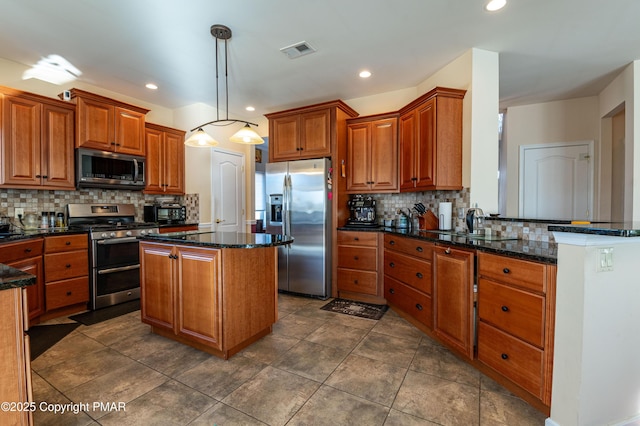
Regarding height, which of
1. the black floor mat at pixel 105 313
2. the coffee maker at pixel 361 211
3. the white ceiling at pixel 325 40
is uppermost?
the white ceiling at pixel 325 40

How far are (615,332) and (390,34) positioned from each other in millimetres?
2638

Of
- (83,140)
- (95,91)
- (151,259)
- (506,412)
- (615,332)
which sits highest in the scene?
(95,91)

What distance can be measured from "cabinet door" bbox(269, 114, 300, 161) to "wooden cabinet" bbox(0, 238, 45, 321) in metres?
2.74

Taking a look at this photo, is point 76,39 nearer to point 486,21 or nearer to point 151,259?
point 151,259

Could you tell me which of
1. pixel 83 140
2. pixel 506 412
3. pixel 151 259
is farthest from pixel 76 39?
pixel 506 412

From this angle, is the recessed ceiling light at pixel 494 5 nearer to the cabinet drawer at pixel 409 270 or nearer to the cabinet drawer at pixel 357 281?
the cabinet drawer at pixel 409 270

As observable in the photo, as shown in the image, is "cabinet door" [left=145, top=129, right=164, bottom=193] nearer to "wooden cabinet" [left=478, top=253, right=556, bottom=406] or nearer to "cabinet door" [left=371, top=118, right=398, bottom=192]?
"cabinet door" [left=371, top=118, right=398, bottom=192]

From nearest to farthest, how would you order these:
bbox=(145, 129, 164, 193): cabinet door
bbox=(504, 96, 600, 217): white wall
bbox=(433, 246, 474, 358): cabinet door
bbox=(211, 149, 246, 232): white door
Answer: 1. bbox=(433, 246, 474, 358): cabinet door
2. bbox=(504, 96, 600, 217): white wall
3. bbox=(145, 129, 164, 193): cabinet door
4. bbox=(211, 149, 246, 232): white door

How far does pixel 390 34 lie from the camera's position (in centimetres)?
259

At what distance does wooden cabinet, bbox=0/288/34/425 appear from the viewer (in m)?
1.11

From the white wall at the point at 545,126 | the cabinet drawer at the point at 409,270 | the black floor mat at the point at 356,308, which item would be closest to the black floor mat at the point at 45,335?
the black floor mat at the point at 356,308

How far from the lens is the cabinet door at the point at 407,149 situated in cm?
326

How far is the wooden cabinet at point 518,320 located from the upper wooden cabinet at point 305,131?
93.5 inches

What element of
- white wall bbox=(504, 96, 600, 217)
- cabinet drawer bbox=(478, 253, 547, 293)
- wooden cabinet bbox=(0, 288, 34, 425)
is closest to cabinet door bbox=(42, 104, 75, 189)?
wooden cabinet bbox=(0, 288, 34, 425)
